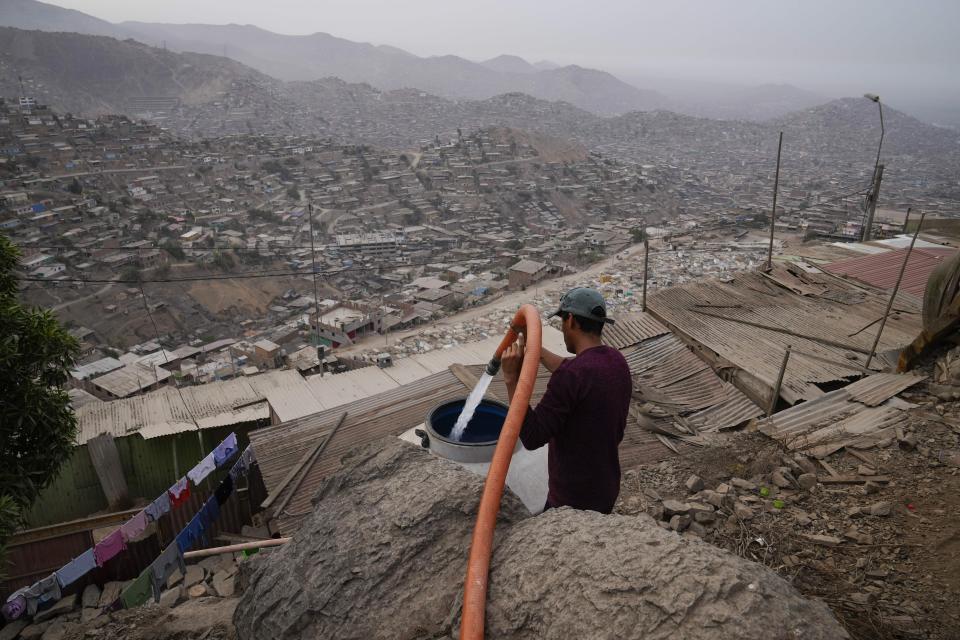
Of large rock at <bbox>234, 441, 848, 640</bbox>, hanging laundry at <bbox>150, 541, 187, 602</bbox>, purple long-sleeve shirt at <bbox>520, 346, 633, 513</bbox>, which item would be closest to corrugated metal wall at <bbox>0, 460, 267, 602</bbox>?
hanging laundry at <bbox>150, 541, 187, 602</bbox>

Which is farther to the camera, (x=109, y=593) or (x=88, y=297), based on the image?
(x=88, y=297)

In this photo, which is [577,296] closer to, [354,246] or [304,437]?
[304,437]

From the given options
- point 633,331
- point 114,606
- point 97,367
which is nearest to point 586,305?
point 633,331

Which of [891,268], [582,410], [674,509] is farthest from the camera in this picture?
[891,268]

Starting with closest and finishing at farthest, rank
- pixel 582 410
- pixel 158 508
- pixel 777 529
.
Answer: pixel 582 410 < pixel 777 529 < pixel 158 508

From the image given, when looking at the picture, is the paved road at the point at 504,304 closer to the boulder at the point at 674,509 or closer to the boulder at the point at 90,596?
the boulder at the point at 90,596

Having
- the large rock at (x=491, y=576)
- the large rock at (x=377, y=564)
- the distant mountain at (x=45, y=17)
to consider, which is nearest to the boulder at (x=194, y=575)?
the large rock at (x=491, y=576)

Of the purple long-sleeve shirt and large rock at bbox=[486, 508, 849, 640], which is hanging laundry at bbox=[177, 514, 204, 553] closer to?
the purple long-sleeve shirt

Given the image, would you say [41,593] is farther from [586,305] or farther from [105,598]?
[586,305]
